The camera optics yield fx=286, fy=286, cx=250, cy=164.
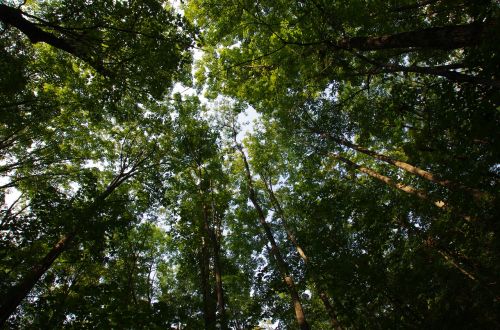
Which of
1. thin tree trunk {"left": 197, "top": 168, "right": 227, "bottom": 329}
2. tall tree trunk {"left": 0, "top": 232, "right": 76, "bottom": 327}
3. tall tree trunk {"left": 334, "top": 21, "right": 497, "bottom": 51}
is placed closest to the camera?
tall tree trunk {"left": 334, "top": 21, "right": 497, "bottom": 51}

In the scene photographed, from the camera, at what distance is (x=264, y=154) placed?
2105 cm

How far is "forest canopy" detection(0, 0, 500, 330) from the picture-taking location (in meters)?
6.07

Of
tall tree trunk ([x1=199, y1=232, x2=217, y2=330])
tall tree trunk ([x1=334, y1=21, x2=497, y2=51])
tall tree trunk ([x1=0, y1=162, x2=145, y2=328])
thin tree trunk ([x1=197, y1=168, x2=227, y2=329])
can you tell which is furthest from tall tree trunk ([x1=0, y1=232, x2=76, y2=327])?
tall tree trunk ([x1=334, y1=21, x2=497, y2=51])

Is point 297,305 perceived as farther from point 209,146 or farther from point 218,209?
point 209,146

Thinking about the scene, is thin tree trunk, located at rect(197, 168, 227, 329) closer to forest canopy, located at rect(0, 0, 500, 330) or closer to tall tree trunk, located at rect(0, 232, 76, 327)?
forest canopy, located at rect(0, 0, 500, 330)

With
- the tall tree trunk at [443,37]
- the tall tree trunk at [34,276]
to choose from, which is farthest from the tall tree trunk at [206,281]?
the tall tree trunk at [443,37]

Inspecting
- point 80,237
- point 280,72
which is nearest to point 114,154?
point 80,237

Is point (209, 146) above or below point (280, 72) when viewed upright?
above

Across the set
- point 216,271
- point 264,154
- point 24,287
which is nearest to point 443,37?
point 216,271

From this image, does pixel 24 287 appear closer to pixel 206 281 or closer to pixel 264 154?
pixel 206 281

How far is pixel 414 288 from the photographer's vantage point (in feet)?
32.8

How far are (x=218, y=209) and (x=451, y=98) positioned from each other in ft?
39.7

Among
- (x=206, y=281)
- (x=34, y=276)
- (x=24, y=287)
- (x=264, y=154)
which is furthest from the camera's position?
(x=264, y=154)

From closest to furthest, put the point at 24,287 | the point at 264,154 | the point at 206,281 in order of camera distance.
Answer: the point at 24,287 → the point at 206,281 → the point at 264,154
